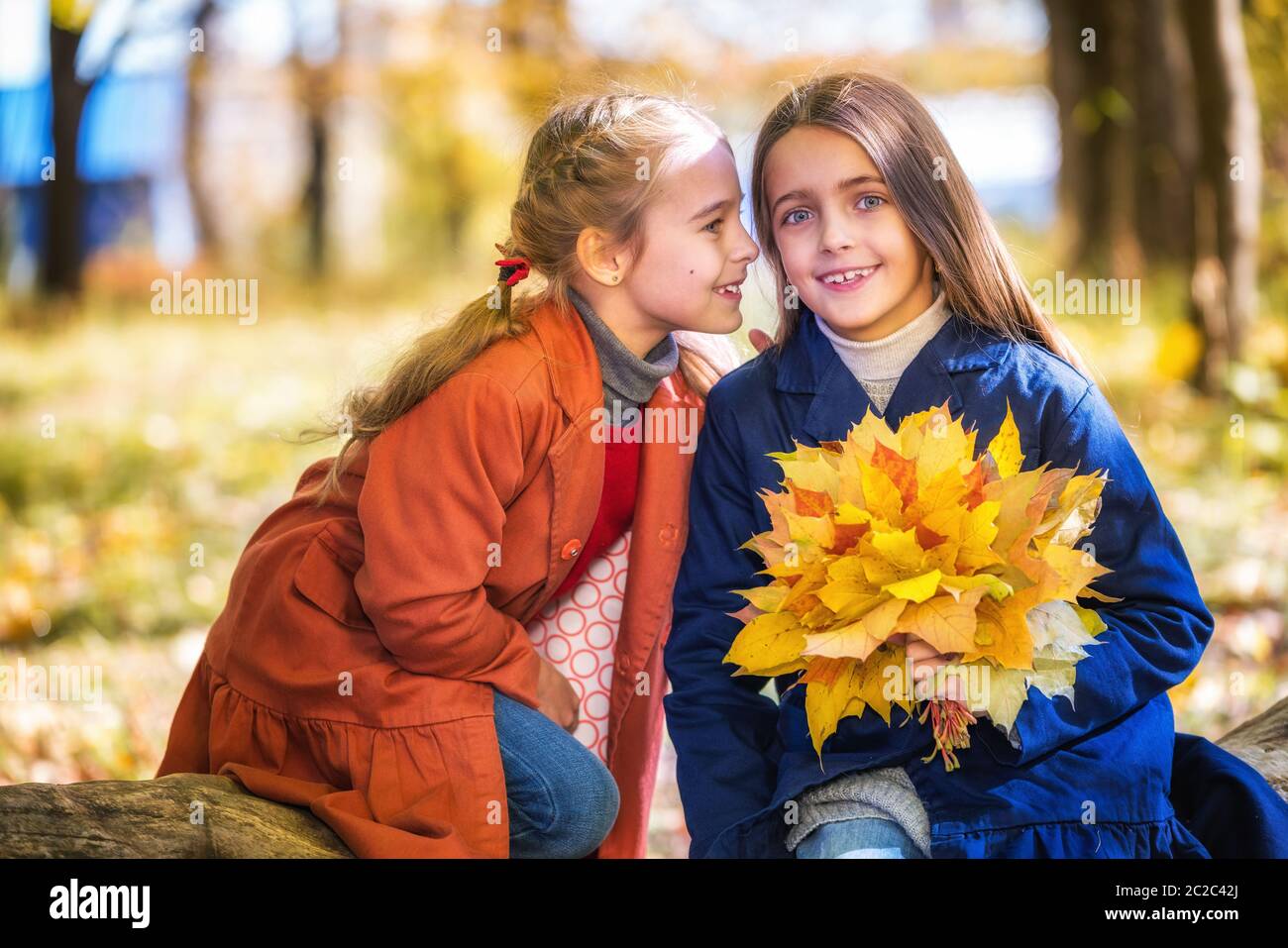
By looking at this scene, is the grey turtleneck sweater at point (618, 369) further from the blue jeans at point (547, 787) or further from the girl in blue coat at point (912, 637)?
the blue jeans at point (547, 787)

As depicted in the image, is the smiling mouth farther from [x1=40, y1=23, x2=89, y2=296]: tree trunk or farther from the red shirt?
[x1=40, y1=23, x2=89, y2=296]: tree trunk

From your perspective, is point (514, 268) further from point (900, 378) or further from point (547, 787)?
point (547, 787)

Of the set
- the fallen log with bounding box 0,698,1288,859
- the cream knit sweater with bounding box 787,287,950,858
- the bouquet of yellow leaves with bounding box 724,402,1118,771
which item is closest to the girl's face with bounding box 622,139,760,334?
the bouquet of yellow leaves with bounding box 724,402,1118,771

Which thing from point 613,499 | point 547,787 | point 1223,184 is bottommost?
point 547,787

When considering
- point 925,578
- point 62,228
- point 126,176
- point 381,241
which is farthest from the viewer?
point 381,241

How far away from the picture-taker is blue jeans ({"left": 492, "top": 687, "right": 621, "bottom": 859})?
2.58 m

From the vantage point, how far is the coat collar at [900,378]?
8.49ft

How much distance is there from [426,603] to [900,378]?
3.29 ft

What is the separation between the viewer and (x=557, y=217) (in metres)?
2.83

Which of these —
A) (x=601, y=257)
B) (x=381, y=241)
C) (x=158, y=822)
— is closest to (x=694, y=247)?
(x=601, y=257)

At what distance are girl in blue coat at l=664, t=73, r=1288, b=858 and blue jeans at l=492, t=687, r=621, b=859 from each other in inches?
7.0

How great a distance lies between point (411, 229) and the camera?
15.2 meters

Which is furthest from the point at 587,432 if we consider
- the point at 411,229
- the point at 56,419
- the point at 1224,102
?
the point at 411,229
